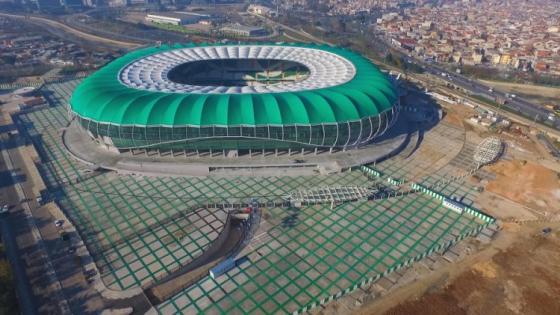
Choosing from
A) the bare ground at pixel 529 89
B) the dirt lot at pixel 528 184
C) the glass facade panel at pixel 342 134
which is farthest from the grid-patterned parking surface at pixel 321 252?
the bare ground at pixel 529 89

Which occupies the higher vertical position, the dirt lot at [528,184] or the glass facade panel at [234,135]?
the glass facade panel at [234,135]

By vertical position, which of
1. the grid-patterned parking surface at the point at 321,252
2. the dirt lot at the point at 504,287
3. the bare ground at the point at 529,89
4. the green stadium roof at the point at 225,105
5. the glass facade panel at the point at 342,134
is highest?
the green stadium roof at the point at 225,105

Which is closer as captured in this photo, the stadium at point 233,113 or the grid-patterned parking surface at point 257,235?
the grid-patterned parking surface at point 257,235

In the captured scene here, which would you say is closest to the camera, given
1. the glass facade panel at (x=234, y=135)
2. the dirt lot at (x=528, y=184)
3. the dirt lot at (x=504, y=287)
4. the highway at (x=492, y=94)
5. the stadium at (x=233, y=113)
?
the dirt lot at (x=504, y=287)

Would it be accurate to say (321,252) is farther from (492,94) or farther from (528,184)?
Result: (492,94)

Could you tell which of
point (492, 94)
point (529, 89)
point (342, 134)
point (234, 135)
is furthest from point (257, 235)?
point (529, 89)

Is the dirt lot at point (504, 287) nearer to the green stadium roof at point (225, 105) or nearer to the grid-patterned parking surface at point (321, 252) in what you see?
the grid-patterned parking surface at point (321, 252)

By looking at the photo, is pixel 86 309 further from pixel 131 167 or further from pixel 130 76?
pixel 130 76

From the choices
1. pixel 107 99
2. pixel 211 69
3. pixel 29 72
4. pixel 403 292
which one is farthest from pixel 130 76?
pixel 29 72
